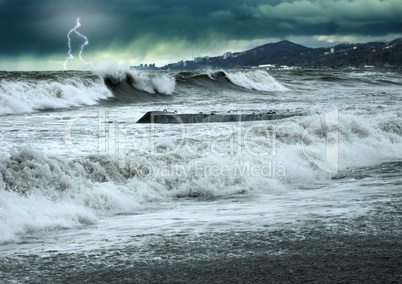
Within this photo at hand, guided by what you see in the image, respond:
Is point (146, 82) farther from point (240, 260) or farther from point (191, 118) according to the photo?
point (240, 260)

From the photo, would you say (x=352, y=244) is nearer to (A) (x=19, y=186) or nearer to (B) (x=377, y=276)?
(B) (x=377, y=276)

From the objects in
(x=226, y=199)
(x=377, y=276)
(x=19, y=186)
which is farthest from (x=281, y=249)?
(x=19, y=186)

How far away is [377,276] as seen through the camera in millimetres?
4113

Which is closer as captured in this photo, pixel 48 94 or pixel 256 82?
pixel 48 94

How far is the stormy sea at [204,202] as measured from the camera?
447 centimetres

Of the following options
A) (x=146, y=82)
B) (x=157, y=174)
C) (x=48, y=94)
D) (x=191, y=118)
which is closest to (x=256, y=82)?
(x=146, y=82)

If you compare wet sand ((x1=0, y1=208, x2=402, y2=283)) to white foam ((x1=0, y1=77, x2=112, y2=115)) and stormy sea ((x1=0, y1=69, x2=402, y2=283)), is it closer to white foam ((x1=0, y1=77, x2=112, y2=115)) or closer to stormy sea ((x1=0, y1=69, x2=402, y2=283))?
stormy sea ((x1=0, y1=69, x2=402, y2=283))

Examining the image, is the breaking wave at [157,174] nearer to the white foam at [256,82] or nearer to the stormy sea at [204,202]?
the stormy sea at [204,202]

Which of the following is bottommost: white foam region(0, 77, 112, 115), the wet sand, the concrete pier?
the wet sand

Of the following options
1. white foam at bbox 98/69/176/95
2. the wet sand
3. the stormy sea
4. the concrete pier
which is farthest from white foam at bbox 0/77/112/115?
the wet sand

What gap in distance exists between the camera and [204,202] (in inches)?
303

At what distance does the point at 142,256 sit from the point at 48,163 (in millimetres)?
3682

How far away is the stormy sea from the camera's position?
176 inches

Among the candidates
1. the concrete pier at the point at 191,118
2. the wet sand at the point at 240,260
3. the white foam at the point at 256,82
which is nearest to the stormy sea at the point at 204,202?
the wet sand at the point at 240,260
